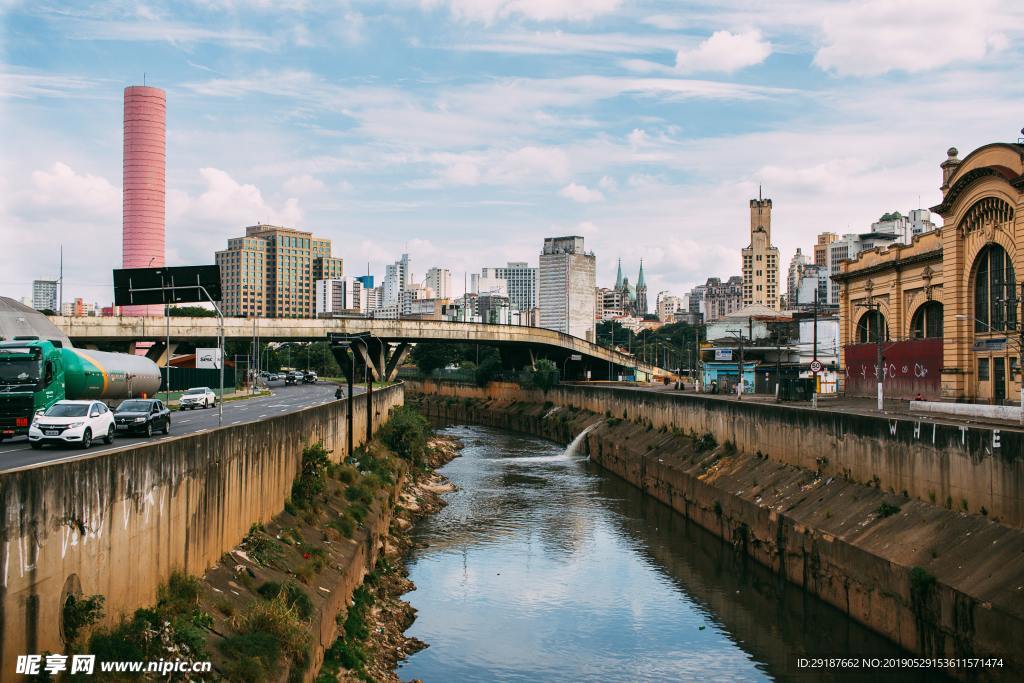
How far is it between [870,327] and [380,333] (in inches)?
2017

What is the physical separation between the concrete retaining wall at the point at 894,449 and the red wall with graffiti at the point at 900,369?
1371cm

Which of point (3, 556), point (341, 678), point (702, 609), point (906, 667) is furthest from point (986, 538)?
point (3, 556)

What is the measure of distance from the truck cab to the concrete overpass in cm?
2717

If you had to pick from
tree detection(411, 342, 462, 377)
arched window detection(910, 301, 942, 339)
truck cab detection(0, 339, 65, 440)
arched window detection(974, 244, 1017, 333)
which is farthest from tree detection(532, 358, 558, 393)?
truck cab detection(0, 339, 65, 440)

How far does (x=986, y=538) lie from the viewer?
83.7 feet

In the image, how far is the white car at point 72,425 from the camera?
27.3m

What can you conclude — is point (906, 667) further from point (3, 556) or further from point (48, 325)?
point (48, 325)

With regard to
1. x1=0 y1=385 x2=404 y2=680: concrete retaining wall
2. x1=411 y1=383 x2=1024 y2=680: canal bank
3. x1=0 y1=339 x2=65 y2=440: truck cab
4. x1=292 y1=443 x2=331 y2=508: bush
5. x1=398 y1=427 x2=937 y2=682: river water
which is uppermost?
x1=0 y1=339 x2=65 y2=440: truck cab

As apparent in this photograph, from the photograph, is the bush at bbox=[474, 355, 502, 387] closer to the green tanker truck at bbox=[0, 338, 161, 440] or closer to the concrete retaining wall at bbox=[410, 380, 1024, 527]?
the concrete retaining wall at bbox=[410, 380, 1024, 527]

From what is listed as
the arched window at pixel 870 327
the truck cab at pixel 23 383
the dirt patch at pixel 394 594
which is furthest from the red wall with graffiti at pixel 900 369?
the truck cab at pixel 23 383

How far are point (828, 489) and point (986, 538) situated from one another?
11055 millimetres

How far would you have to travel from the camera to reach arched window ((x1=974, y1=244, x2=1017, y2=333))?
46.6 metres

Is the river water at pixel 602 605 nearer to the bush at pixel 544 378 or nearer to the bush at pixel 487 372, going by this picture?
the bush at pixel 544 378

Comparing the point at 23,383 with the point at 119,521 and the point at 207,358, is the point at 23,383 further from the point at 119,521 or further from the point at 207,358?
the point at 207,358
